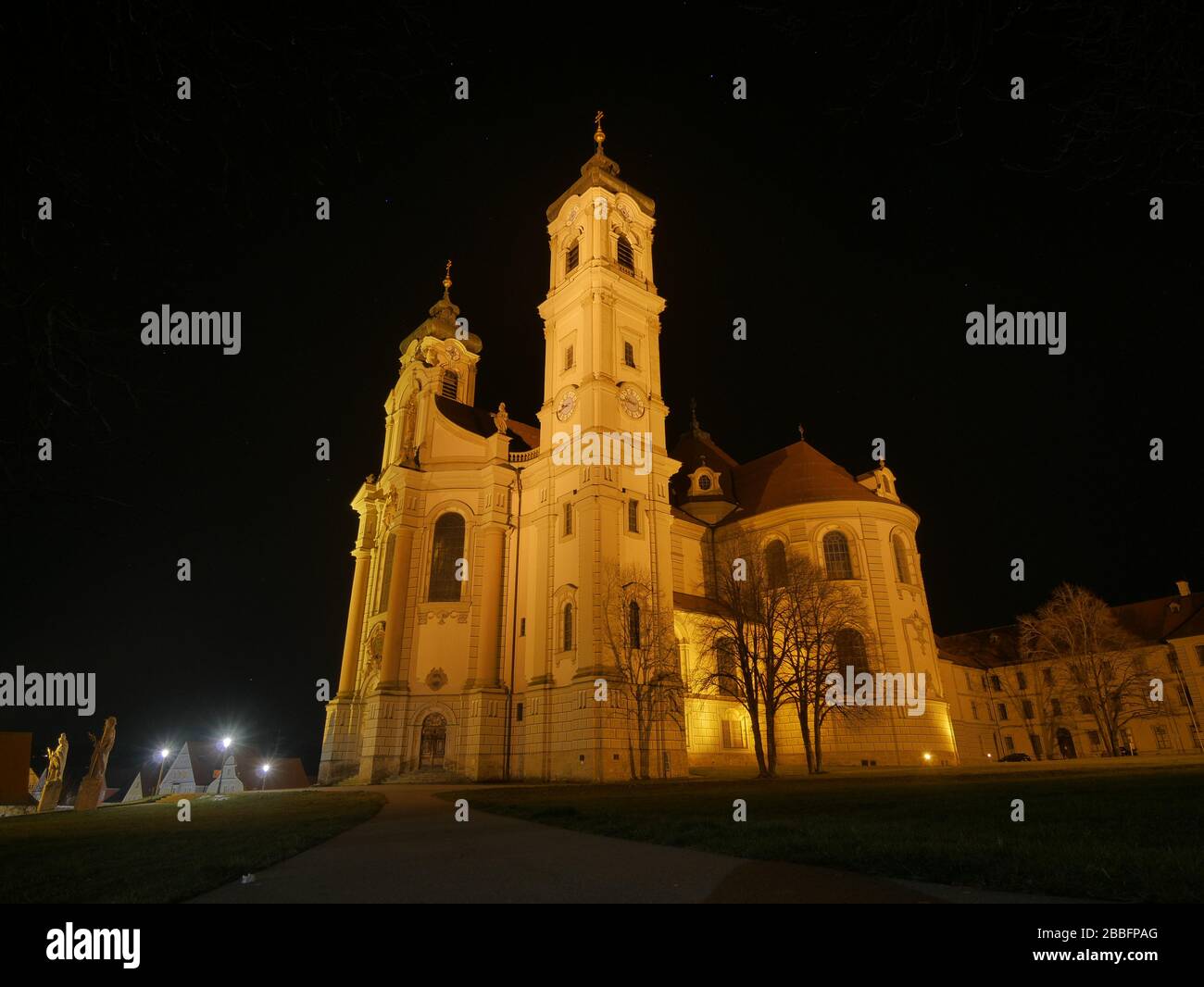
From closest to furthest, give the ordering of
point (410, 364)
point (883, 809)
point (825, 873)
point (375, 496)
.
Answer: point (825, 873) → point (883, 809) → point (375, 496) → point (410, 364)

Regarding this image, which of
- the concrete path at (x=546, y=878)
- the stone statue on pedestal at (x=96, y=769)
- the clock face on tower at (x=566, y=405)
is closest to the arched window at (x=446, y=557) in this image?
the clock face on tower at (x=566, y=405)

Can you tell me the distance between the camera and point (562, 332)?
44094mm

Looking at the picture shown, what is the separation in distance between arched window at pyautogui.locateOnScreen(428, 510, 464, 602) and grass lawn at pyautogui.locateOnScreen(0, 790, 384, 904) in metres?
26.0

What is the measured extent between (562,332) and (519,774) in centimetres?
2617

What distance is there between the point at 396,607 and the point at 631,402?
722 inches

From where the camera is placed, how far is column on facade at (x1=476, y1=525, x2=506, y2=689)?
1517 inches

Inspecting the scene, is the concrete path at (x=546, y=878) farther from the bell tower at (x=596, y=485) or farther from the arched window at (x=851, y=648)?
the arched window at (x=851, y=648)

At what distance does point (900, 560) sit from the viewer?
4319 cm

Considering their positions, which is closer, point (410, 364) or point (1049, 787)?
point (1049, 787)

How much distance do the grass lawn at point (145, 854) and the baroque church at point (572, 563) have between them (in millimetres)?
19766

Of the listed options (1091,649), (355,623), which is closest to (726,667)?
(355,623)

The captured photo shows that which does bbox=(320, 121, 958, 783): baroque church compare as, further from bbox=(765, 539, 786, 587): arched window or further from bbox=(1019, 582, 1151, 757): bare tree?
bbox=(1019, 582, 1151, 757): bare tree
